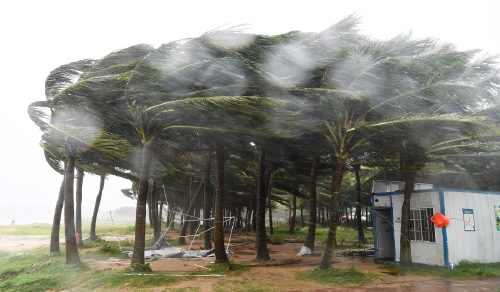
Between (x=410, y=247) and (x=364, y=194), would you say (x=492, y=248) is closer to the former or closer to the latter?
(x=410, y=247)

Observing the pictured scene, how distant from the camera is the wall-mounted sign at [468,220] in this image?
12453mm

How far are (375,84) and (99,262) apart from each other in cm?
1116

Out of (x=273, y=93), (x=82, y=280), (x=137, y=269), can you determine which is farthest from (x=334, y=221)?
(x=82, y=280)

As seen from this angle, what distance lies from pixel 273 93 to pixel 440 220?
674cm

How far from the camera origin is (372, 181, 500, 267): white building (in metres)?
12.1

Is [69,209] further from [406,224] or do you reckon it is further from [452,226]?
[452,226]

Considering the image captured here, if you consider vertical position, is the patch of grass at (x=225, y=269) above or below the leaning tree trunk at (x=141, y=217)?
below

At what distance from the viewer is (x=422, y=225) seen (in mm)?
12805

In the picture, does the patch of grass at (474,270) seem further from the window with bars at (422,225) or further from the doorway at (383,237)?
the doorway at (383,237)

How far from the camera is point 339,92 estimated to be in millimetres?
10039

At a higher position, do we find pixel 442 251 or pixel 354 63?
pixel 354 63

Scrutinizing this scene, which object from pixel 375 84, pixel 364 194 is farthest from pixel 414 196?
pixel 364 194

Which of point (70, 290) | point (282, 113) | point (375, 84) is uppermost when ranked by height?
point (375, 84)

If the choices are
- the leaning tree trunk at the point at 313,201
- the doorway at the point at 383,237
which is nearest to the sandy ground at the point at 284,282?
the doorway at the point at 383,237
